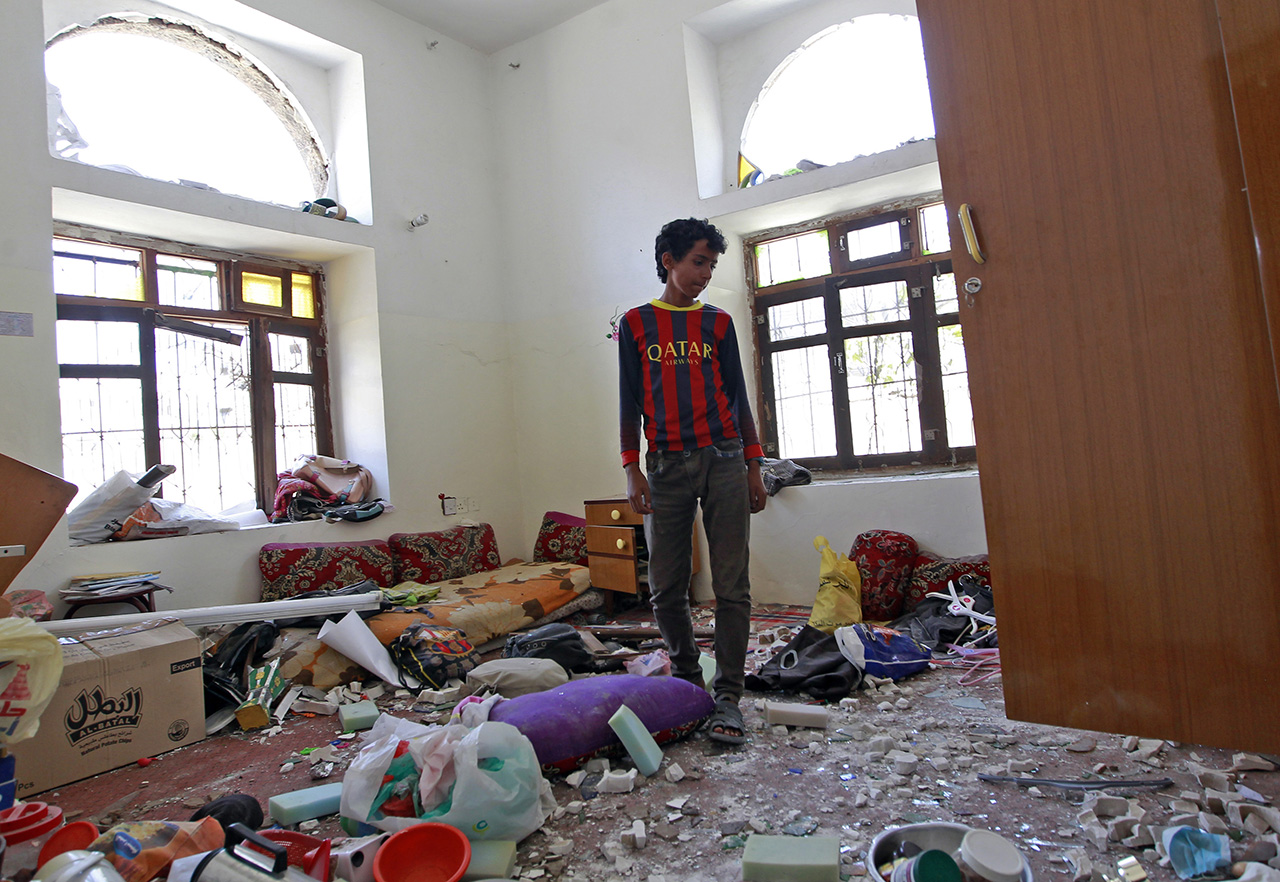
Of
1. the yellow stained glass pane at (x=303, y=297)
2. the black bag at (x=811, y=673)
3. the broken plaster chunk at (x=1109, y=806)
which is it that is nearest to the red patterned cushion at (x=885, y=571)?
the black bag at (x=811, y=673)

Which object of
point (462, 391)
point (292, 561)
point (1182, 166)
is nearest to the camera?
point (1182, 166)

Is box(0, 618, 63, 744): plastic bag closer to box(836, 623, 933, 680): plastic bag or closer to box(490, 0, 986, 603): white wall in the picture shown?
box(836, 623, 933, 680): plastic bag

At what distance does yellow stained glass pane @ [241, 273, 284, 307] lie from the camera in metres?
4.39

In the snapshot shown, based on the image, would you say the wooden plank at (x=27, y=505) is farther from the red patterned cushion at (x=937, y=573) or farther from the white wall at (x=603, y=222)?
the red patterned cushion at (x=937, y=573)

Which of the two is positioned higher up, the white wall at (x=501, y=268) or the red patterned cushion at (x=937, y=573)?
the white wall at (x=501, y=268)

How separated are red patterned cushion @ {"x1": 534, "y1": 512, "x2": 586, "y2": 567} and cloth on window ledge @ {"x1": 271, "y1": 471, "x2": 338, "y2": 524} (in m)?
1.30

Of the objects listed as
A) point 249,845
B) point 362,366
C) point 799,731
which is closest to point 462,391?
point 362,366

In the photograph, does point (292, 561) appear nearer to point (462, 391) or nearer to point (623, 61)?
point (462, 391)

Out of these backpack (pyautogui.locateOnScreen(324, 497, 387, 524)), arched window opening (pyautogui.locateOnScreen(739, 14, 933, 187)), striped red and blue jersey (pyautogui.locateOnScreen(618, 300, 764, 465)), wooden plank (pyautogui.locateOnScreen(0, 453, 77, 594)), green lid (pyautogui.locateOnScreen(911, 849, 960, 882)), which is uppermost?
arched window opening (pyautogui.locateOnScreen(739, 14, 933, 187))

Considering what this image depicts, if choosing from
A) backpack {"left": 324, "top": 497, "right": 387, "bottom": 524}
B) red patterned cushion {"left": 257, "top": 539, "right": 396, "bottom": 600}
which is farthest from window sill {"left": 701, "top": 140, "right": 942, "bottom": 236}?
red patterned cushion {"left": 257, "top": 539, "right": 396, "bottom": 600}

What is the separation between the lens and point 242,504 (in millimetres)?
4297

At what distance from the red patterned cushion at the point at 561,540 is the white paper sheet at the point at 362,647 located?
65.4 inches

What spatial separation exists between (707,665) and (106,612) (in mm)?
2659

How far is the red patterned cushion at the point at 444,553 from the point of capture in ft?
13.9
